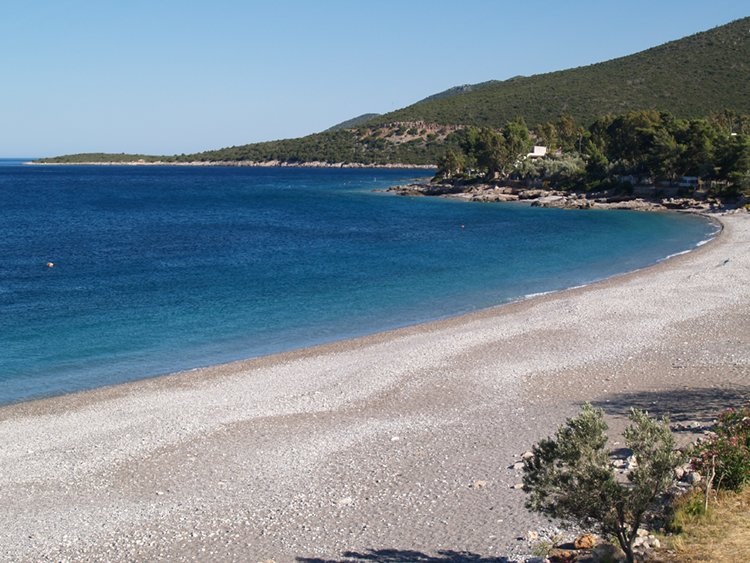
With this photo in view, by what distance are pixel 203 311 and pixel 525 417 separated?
679 inches

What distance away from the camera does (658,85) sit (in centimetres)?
15075

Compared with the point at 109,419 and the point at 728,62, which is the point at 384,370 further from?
the point at 728,62

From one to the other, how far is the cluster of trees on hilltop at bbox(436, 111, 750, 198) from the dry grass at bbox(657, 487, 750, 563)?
6758cm

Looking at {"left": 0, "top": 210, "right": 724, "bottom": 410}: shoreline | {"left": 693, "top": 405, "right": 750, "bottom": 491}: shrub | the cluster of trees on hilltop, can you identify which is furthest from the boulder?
the cluster of trees on hilltop

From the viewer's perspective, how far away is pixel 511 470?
14023mm

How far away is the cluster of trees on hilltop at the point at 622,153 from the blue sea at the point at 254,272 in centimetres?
989

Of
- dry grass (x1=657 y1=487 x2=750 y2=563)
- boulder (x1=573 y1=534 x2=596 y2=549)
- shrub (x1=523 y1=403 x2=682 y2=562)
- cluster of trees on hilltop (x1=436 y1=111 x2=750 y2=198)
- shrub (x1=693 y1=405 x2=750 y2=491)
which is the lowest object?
boulder (x1=573 y1=534 x2=596 y2=549)

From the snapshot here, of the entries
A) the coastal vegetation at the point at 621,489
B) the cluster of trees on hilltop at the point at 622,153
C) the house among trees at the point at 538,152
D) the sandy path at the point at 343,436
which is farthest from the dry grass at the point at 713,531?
the house among trees at the point at 538,152

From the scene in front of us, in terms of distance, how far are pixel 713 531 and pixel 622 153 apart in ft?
285

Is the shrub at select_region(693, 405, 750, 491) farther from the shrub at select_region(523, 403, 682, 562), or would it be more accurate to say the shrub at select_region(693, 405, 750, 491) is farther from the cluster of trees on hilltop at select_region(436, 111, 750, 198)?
the cluster of trees on hilltop at select_region(436, 111, 750, 198)

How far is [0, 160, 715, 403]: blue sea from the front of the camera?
25297 mm

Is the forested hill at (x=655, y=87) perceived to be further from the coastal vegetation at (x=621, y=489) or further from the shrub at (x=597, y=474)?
the shrub at (x=597, y=474)

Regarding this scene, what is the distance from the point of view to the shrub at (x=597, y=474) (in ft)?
27.8

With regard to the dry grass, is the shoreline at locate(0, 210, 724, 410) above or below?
below
